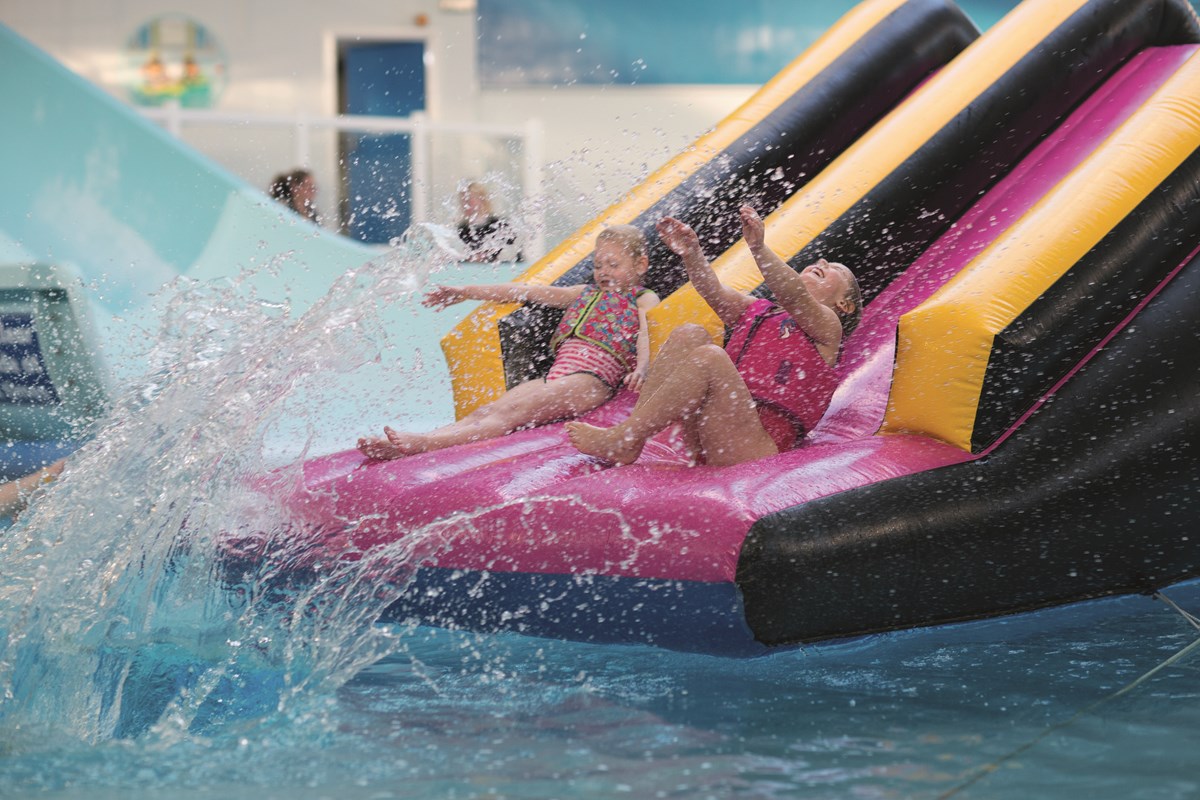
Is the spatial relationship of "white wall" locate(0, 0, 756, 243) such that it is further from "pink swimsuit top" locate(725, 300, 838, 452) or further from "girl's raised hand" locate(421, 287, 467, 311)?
"pink swimsuit top" locate(725, 300, 838, 452)

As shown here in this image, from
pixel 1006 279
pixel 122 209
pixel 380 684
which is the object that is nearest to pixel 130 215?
pixel 122 209

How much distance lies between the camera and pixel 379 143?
7.06 metres

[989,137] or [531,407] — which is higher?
[989,137]

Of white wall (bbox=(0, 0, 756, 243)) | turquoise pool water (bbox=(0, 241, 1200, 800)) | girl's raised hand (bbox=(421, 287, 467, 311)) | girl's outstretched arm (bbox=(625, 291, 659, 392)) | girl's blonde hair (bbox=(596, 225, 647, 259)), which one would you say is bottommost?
turquoise pool water (bbox=(0, 241, 1200, 800))

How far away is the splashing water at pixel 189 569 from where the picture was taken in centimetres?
177

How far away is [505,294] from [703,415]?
2.32 ft

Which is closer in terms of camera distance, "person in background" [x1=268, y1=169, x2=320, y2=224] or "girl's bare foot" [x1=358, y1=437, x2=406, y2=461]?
"girl's bare foot" [x1=358, y1=437, x2=406, y2=461]

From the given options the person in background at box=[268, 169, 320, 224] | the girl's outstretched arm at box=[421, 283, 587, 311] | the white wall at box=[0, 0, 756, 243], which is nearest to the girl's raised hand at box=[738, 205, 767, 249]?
the girl's outstretched arm at box=[421, 283, 587, 311]

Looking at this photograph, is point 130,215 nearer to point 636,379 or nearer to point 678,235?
point 636,379

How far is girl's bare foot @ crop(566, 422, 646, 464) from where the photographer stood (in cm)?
211

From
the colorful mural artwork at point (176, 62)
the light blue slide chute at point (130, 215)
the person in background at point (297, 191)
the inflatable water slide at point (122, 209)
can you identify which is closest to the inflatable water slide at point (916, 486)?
the light blue slide chute at point (130, 215)

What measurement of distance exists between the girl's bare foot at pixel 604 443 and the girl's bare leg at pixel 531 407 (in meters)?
0.35

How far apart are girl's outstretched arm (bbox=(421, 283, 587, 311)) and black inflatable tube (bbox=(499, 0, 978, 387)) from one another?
53 mm

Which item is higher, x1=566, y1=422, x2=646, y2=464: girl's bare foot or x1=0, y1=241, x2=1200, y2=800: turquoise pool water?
x1=566, y1=422, x2=646, y2=464: girl's bare foot
